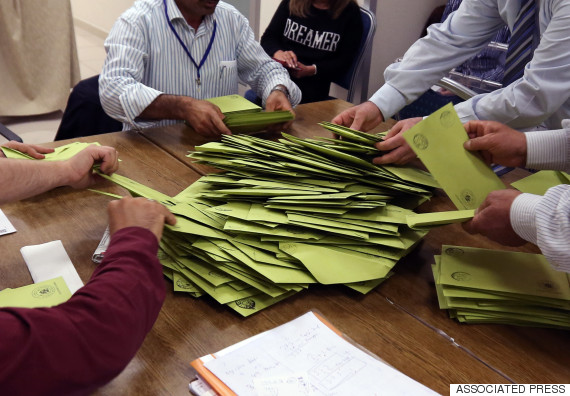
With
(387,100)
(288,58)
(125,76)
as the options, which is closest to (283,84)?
(387,100)

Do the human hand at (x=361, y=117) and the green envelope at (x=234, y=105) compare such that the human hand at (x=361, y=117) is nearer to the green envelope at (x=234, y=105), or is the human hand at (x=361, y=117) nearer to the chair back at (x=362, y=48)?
the green envelope at (x=234, y=105)

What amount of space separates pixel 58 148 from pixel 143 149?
269 mm

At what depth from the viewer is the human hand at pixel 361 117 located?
5.57 ft

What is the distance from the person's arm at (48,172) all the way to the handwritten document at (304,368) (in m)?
0.59

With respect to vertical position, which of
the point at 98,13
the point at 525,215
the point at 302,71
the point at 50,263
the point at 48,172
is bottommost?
the point at 98,13

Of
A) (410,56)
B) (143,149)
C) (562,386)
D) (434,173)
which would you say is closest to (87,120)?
(143,149)

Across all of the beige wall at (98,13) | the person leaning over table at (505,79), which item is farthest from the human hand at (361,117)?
the beige wall at (98,13)

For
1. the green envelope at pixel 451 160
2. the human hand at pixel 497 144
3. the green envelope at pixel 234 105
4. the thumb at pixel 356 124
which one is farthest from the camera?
the green envelope at pixel 234 105

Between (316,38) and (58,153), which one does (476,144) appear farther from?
(316,38)

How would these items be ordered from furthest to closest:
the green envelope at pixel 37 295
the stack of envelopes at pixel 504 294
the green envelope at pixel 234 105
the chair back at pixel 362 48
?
the chair back at pixel 362 48 → the green envelope at pixel 234 105 → the stack of envelopes at pixel 504 294 → the green envelope at pixel 37 295

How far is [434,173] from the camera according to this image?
114 cm

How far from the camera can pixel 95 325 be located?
0.69m

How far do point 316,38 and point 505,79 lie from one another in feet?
4.44

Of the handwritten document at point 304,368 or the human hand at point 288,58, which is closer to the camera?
the handwritten document at point 304,368
